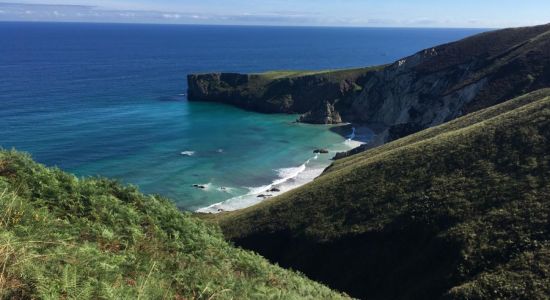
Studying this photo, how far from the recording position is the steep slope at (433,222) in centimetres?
2317

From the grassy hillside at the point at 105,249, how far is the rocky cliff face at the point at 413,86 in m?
63.7

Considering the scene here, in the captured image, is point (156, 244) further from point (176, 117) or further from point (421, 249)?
point (176, 117)

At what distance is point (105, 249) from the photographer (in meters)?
12.6

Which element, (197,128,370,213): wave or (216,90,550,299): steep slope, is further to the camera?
(197,128,370,213): wave

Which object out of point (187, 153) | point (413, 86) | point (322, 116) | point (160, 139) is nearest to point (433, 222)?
point (187, 153)

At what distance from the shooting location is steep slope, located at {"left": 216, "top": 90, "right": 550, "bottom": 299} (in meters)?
23.2

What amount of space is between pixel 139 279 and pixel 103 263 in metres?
0.92

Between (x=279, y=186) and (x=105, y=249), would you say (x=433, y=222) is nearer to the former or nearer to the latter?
(x=105, y=249)

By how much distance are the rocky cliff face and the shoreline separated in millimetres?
8979

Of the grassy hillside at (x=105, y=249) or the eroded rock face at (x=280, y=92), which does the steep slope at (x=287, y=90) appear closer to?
the eroded rock face at (x=280, y=92)

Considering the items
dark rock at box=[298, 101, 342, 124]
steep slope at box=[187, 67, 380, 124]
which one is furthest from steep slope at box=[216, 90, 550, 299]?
steep slope at box=[187, 67, 380, 124]

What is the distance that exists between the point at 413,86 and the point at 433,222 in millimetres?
78824

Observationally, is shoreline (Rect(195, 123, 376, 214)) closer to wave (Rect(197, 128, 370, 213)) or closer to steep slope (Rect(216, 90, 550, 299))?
wave (Rect(197, 128, 370, 213))

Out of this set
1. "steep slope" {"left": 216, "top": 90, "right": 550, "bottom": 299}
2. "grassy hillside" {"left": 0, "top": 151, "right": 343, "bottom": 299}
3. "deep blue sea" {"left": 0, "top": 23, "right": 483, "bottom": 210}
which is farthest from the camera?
"deep blue sea" {"left": 0, "top": 23, "right": 483, "bottom": 210}
